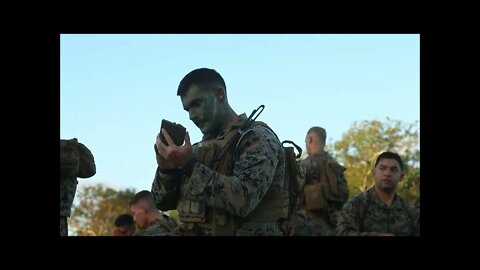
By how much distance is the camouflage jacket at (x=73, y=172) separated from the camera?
7824mm

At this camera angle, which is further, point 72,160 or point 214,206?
point 72,160

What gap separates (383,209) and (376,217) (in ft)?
0.36

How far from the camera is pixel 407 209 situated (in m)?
9.98

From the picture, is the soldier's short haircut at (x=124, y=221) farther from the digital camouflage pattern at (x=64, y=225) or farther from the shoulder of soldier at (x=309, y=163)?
the digital camouflage pattern at (x=64, y=225)

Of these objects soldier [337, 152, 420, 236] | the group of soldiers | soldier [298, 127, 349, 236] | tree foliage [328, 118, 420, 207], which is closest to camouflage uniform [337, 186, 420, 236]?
soldier [337, 152, 420, 236]

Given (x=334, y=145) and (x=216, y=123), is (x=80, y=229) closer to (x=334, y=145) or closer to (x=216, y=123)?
(x=334, y=145)

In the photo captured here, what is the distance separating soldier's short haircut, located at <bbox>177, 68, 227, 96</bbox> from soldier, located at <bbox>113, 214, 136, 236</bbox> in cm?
430

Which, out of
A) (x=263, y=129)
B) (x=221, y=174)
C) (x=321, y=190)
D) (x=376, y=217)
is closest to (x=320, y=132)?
(x=321, y=190)

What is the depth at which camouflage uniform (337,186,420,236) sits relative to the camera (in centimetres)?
977

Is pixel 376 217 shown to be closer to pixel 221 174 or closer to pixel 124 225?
pixel 221 174

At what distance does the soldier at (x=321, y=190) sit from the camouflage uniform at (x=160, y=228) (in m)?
2.18

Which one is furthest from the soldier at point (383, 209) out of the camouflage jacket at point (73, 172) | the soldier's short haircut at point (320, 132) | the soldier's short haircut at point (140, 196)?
the soldier's short haircut at point (320, 132)

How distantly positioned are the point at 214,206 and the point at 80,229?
41.6 metres
